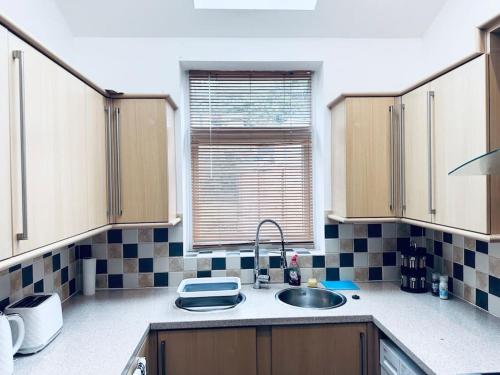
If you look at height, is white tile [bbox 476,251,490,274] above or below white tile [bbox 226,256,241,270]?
above

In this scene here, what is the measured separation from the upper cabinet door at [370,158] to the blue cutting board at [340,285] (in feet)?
1.55

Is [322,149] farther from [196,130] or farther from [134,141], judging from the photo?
[134,141]

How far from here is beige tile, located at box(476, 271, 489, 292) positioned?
1.61 m

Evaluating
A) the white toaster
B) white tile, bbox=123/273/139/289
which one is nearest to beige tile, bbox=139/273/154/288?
white tile, bbox=123/273/139/289

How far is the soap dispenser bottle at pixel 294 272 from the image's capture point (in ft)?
6.81

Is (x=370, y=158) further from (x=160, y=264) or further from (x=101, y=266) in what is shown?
(x=101, y=266)

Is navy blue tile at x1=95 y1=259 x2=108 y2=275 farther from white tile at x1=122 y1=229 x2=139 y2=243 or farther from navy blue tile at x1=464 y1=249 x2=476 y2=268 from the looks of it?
navy blue tile at x1=464 y1=249 x2=476 y2=268

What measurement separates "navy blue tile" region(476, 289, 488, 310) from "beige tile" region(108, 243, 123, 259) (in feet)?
6.56

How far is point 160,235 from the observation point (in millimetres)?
2107

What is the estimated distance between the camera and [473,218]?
4.32ft

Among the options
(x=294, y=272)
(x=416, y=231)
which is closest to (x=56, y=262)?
(x=294, y=272)

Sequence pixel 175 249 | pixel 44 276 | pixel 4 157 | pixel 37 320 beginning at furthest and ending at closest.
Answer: pixel 175 249
pixel 44 276
pixel 37 320
pixel 4 157

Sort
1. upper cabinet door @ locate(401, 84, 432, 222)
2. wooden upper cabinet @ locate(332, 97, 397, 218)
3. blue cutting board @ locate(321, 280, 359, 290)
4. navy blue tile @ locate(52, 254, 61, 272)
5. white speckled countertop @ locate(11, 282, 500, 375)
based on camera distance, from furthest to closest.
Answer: blue cutting board @ locate(321, 280, 359, 290) < wooden upper cabinet @ locate(332, 97, 397, 218) < navy blue tile @ locate(52, 254, 61, 272) < upper cabinet door @ locate(401, 84, 432, 222) < white speckled countertop @ locate(11, 282, 500, 375)

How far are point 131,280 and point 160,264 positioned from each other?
0.20 metres
